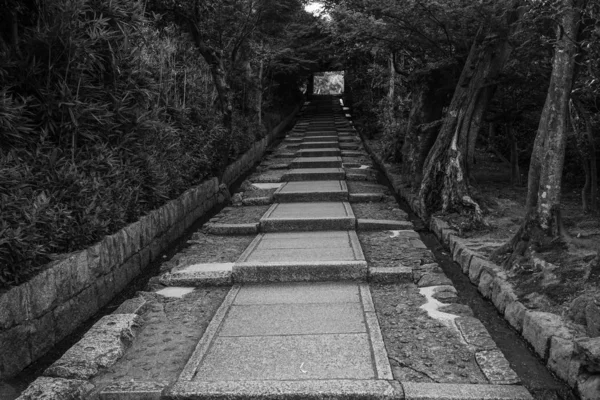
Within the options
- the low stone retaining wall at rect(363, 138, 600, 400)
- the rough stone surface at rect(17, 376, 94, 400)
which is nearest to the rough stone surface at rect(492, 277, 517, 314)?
the low stone retaining wall at rect(363, 138, 600, 400)

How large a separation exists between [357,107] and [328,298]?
17525 millimetres

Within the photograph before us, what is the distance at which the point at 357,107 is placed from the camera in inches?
838

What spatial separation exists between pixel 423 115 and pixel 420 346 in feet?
19.3

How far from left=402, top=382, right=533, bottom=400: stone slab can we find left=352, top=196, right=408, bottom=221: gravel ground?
4.21m

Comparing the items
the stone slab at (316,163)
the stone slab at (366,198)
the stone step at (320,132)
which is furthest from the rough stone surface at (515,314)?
the stone step at (320,132)

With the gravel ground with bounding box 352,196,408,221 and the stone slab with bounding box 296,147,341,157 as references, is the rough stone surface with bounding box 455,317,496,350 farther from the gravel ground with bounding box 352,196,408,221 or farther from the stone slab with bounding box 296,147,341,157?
the stone slab with bounding box 296,147,341,157

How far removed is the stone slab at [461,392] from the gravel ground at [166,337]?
144cm

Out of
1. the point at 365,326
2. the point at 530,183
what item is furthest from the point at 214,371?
the point at 530,183

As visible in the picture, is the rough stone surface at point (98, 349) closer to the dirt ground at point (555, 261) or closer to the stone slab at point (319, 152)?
the dirt ground at point (555, 261)

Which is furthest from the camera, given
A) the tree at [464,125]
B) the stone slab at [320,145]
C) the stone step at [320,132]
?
the stone step at [320,132]

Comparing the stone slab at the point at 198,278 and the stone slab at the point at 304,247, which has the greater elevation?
the stone slab at the point at 304,247

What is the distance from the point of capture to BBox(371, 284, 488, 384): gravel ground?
10.5 feet

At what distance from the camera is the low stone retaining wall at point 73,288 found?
10.8 ft

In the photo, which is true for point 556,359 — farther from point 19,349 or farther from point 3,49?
point 3,49
